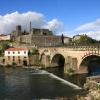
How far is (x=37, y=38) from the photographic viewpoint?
13888cm

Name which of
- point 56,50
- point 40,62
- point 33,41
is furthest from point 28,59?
point 33,41

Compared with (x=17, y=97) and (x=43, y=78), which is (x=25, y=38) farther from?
(x=17, y=97)

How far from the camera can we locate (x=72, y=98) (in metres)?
46.8

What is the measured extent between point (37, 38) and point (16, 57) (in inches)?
A: 1327

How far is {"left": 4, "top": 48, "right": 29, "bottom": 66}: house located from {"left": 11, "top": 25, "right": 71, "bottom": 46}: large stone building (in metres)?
23.5

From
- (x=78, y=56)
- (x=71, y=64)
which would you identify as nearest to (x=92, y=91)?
(x=78, y=56)

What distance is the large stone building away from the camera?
138125mm

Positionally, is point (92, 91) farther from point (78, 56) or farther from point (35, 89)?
point (78, 56)

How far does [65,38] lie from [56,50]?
207 feet

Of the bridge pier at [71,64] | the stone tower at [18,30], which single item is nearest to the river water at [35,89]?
the bridge pier at [71,64]

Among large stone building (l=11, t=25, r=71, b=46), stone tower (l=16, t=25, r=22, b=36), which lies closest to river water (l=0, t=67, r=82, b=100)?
large stone building (l=11, t=25, r=71, b=46)

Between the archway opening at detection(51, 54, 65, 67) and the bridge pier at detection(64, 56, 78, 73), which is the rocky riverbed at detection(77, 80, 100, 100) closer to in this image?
the bridge pier at detection(64, 56, 78, 73)

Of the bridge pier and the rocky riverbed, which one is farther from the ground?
the bridge pier

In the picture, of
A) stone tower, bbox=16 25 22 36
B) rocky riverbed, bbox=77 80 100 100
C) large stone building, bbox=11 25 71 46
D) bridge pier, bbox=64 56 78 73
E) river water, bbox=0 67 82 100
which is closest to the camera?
rocky riverbed, bbox=77 80 100 100
